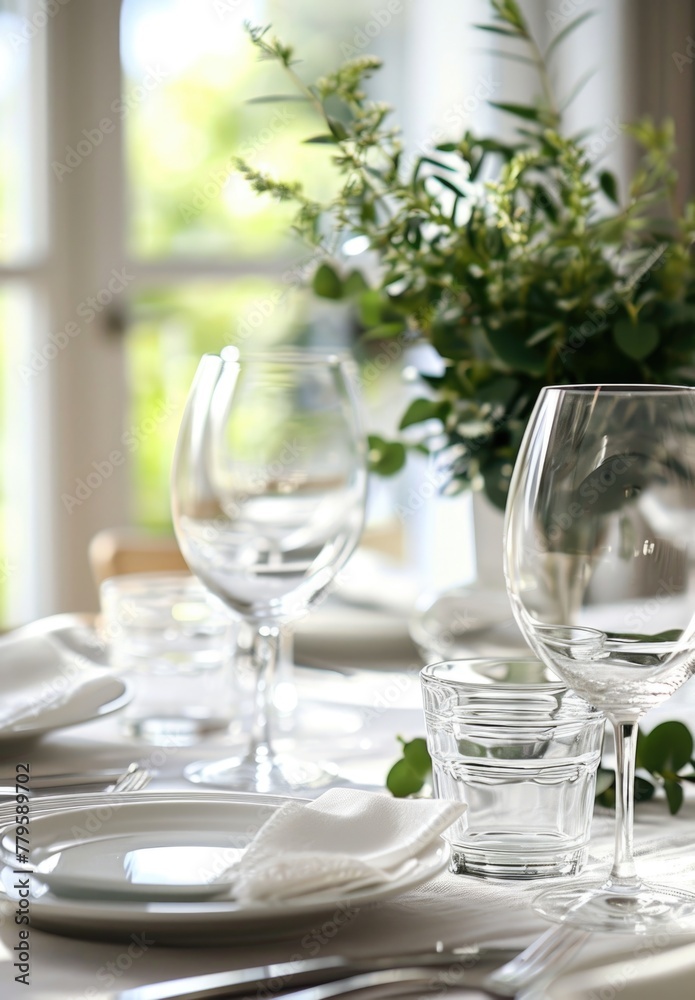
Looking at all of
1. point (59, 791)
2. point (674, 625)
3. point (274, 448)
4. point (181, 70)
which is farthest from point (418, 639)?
point (181, 70)

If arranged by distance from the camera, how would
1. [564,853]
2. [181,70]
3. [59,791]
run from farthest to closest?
[181,70], [59,791], [564,853]

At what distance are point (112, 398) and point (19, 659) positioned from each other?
277 cm

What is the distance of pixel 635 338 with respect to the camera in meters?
0.87

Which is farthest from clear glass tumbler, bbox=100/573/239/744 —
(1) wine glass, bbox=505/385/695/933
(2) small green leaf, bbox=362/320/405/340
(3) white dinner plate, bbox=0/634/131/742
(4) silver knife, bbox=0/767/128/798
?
(1) wine glass, bbox=505/385/695/933

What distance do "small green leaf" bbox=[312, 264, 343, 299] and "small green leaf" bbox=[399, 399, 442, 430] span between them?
0.43 feet

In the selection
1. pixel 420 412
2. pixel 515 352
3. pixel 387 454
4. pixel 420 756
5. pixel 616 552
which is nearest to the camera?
pixel 616 552

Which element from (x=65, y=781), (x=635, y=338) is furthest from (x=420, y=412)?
(x=65, y=781)

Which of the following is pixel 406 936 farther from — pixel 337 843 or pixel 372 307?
pixel 372 307

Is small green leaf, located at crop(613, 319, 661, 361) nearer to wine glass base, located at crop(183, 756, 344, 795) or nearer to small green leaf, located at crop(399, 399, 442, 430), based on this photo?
small green leaf, located at crop(399, 399, 442, 430)

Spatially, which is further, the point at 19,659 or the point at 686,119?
the point at 686,119

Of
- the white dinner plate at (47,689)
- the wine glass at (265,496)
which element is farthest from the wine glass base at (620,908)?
the white dinner plate at (47,689)

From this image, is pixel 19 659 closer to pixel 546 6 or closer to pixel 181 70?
pixel 181 70

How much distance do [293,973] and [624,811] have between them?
166 mm

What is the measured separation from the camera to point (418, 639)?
Result: 0.99m
